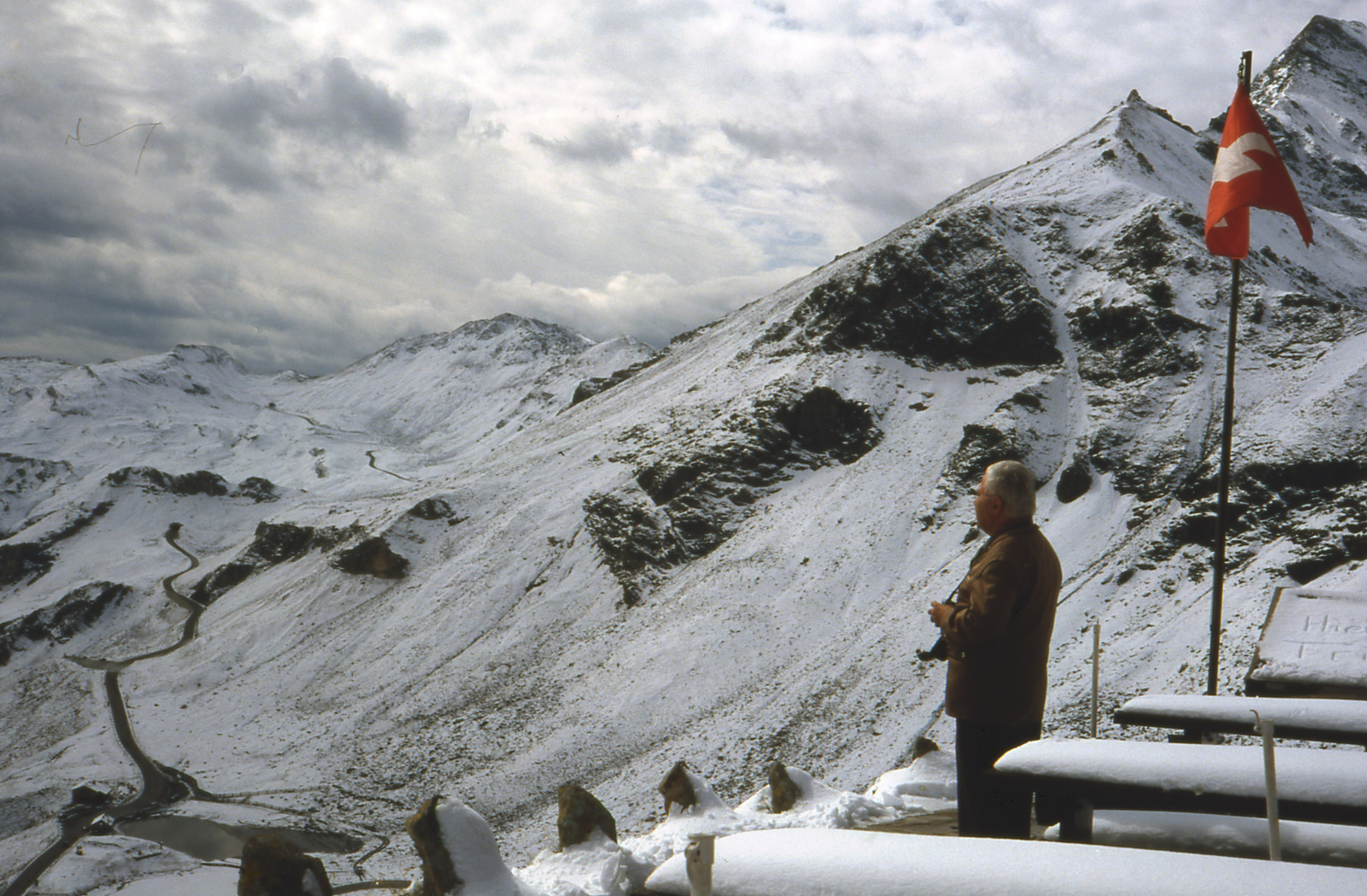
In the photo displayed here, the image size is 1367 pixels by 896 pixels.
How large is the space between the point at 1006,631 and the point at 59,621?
356ft

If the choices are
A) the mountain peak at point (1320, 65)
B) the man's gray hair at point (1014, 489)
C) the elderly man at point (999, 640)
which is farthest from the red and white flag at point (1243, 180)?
the mountain peak at point (1320, 65)

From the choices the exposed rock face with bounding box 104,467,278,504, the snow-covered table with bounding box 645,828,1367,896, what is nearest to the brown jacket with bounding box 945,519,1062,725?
the snow-covered table with bounding box 645,828,1367,896

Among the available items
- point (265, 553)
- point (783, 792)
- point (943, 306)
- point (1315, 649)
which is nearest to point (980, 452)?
point (943, 306)

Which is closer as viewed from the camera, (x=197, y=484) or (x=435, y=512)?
(x=435, y=512)

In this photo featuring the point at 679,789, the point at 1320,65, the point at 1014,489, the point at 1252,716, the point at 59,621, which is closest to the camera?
the point at 1014,489

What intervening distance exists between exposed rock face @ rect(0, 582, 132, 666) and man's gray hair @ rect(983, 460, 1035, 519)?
10540 centimetres

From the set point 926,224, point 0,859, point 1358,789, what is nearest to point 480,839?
point 1358,789

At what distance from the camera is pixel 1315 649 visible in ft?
26.6

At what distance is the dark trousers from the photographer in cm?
509

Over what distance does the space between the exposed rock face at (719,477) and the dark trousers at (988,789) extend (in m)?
56.5

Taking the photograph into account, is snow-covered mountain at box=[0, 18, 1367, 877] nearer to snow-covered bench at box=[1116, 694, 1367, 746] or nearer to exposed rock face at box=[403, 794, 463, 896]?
snow-covered bench at box=[1116, 694, 1367, 746]

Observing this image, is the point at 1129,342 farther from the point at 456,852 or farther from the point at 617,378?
the point at 456,852

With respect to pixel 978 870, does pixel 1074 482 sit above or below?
above

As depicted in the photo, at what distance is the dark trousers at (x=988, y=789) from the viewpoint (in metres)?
5.09
